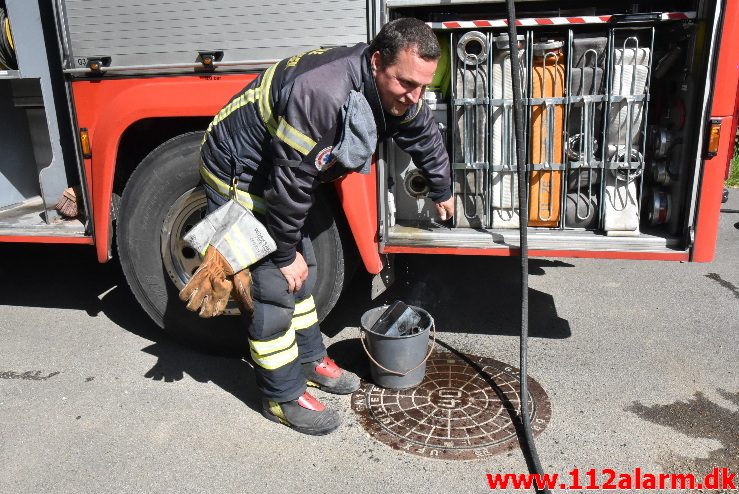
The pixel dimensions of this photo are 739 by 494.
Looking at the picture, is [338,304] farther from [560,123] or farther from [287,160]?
[287,160]

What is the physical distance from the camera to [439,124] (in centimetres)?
361

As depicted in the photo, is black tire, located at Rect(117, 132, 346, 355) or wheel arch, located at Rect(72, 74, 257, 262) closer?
wheel arch, located at Rect(72, 74, 257, 262)

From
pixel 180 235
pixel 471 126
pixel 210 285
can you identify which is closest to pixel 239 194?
pixel 210 285

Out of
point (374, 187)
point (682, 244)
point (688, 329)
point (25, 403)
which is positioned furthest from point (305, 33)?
point (688, 329)

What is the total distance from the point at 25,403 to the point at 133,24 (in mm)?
2088

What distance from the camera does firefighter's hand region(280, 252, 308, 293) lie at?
9.62 ft

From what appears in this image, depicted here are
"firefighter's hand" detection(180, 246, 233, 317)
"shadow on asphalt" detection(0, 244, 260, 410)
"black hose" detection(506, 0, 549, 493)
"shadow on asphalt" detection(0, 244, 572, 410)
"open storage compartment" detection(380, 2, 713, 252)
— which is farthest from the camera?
"shadow on asphalt" detection(0, 244, 572, 410)

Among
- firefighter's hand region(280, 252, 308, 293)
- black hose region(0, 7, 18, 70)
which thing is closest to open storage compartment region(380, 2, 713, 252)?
firefighter's hand region(280, 252, 308, 293)

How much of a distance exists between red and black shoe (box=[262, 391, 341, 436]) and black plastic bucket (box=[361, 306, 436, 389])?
0.34 meters

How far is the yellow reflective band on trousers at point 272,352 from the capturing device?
3.11 m

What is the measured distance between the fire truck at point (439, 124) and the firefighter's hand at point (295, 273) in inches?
20.3

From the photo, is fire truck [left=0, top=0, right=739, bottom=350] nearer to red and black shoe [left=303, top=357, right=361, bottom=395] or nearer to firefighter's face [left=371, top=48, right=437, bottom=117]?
red and black shoe [left=303, top=357, right=361, bottom=395]

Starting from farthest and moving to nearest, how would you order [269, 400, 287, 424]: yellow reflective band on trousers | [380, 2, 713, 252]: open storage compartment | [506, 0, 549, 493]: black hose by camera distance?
1. [380, 2, 713, 252]: open storage compartment
2. [269, 400, 287, 424]: yellow reflective band on trousers
3. [506, 0, 549, 493]: black hose

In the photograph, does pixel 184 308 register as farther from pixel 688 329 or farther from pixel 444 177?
pixel 688 329
